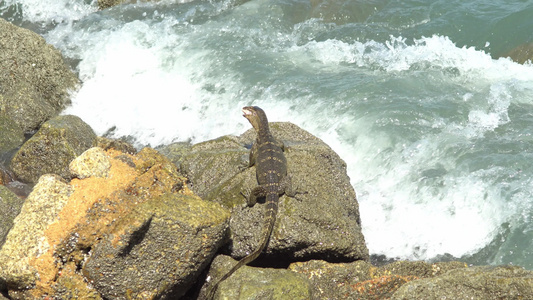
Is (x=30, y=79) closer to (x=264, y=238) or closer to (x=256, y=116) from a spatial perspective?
(x=256, y=116)

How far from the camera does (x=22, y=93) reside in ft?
33.3

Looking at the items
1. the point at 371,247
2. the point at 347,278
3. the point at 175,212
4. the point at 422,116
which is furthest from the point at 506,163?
the point at 175,212

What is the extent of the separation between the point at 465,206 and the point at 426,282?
141 inches

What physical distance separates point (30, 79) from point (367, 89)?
273 inches

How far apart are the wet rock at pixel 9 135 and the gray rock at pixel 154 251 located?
4892mm

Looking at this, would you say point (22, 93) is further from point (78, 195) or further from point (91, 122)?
point (78, 195)

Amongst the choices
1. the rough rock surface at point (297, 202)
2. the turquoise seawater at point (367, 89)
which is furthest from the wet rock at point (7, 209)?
the turquoise seawater at point (367, 89)

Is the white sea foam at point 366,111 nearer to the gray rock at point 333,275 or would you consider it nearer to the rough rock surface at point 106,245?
the gray rock at point 333,275

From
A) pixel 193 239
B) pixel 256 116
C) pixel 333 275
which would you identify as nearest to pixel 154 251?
pixel 193 239

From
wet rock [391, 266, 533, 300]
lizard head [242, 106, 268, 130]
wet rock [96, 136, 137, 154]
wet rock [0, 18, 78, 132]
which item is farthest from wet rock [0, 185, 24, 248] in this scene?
wet rock [391, 266, 533, 300]

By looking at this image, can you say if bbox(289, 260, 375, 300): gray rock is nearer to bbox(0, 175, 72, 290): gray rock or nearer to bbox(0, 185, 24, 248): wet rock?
bbox(0, 175, 72, 290): gray rock

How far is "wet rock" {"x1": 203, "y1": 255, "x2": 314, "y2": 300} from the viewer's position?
502 cm

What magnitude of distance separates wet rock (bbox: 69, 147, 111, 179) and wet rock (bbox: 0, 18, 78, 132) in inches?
182

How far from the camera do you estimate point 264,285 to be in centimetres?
512
